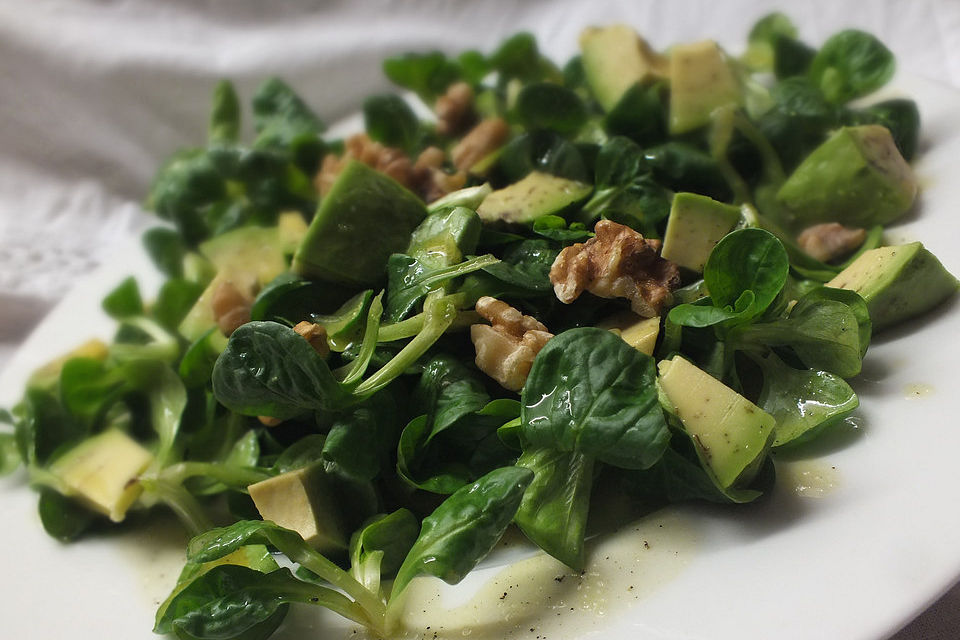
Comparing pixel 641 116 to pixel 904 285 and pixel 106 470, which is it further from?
pixel 106 470

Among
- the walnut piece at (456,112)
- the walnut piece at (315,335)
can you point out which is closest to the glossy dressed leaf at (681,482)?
the walnut piece at (315,335)

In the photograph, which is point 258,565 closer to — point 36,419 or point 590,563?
point 590,563

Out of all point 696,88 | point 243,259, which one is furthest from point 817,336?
point 243,259

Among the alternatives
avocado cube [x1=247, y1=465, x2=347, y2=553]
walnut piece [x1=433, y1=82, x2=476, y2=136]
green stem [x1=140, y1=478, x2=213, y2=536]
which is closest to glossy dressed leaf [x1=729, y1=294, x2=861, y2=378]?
avocado cube [x1=247, y1=465, x2=347, y2=553]

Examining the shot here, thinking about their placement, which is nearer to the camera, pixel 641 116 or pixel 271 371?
pixel 271 371

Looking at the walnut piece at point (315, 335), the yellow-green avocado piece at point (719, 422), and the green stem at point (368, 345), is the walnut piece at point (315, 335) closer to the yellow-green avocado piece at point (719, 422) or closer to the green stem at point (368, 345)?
the green stem at point (368, 345)

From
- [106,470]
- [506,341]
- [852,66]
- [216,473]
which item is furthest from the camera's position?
[852,66]

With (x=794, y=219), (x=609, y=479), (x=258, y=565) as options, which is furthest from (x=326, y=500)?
(x=794, y=219)
